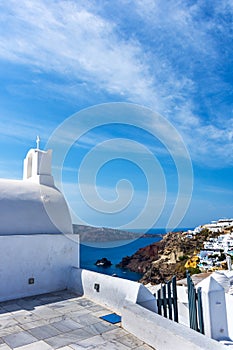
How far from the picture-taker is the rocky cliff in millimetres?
31234

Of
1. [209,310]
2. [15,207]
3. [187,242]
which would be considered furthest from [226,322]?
[187,242]

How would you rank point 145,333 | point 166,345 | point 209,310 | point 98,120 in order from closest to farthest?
1. point 166,345
2. point 145,333
3. point 209,310
4. point 98,120

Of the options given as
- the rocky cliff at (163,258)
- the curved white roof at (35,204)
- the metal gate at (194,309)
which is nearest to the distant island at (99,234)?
the curved white roof at (35,204)

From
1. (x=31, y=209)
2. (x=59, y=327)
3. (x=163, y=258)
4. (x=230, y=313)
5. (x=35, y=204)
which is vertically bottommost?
(x=163, y=258)

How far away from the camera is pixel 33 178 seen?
690 centimetres

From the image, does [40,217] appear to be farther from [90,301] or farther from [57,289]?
[90,301]

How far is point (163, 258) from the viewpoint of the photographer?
1481 inches

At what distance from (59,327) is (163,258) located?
3565cm

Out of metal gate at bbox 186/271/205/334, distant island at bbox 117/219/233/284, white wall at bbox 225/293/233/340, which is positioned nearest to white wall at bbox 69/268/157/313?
metal gate at bbox 186/271/205/334

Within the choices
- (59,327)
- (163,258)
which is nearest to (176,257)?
(163,258)

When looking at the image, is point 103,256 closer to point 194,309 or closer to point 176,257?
point 176,257

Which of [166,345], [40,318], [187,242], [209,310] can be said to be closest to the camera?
[166,345]

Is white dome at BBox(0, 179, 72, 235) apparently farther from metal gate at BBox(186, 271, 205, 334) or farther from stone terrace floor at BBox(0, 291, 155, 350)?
metal gate at BBox(186, 271, 205, 334)

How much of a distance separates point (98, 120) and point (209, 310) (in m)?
5.20
